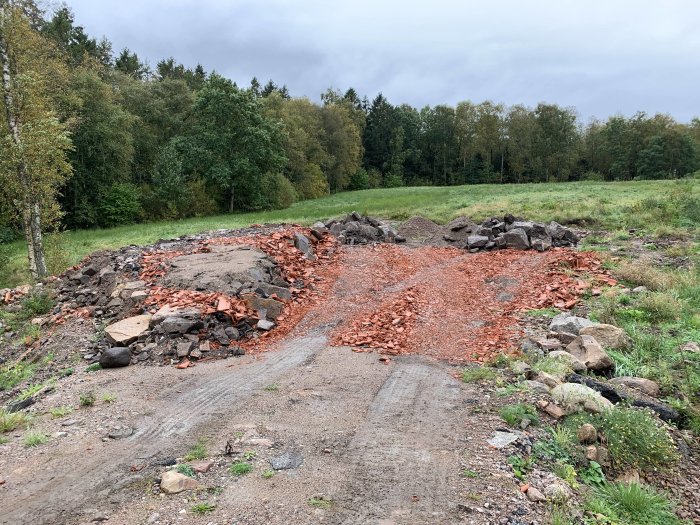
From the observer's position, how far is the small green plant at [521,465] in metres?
4.54

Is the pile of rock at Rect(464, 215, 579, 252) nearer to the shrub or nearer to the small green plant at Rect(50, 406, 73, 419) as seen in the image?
the small green plant at Rect(50, 406, 73, 419)

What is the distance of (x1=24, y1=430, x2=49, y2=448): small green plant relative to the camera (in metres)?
5.42

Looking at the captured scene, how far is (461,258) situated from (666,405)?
30.9 ft

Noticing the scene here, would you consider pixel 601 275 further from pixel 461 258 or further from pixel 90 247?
pixel 90 247

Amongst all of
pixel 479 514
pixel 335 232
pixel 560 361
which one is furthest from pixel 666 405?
pixel 335 232

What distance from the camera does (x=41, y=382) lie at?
26.2 feet

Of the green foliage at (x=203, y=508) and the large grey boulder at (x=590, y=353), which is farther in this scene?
the large grey boulder at (x=590, y=353)

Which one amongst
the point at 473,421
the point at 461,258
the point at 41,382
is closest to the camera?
the point at 473,421

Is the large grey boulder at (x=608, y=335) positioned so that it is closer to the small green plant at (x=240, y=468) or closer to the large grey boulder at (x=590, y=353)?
the large grey boulder at (x=590, y=353)

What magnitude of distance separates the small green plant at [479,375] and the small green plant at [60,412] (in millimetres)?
→ 5286

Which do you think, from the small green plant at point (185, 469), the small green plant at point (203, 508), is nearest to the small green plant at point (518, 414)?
the small green plant at point (203, 508)

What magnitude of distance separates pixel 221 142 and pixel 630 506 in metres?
39.6

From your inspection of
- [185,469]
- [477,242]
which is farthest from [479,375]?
[477,242]

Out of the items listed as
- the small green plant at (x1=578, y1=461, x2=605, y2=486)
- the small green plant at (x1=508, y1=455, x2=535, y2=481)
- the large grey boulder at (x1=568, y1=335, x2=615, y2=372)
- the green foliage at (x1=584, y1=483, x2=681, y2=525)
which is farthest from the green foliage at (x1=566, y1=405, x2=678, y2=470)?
the large grey boulder at (x1=568, y1=335, x2=615, y2=372)
